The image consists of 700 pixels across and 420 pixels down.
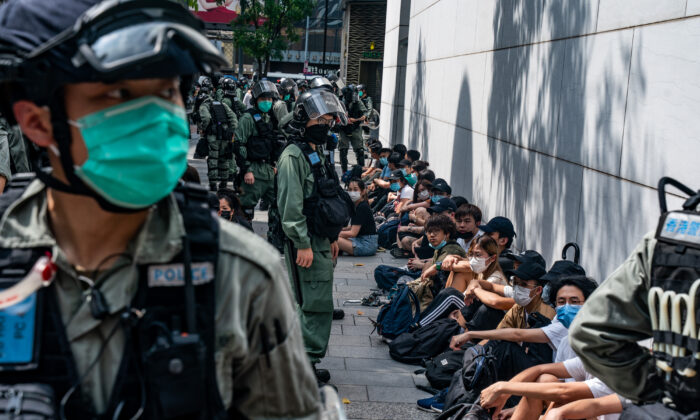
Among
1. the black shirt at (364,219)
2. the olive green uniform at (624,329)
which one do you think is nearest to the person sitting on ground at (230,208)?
the black shirt at (364,219)

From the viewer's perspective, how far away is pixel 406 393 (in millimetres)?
6230

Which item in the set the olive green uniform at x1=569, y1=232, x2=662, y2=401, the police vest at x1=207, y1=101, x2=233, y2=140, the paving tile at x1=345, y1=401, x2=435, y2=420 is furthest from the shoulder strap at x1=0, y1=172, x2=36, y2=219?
the police vest at x1=207, y1=101, x2=233, y2=140

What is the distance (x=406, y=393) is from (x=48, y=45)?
507 centimetres

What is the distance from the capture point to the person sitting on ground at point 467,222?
8.34 m

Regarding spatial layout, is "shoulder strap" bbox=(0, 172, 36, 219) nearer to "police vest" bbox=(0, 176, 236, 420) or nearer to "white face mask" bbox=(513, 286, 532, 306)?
"police vest" bbox=(0, 176, 236, 420)

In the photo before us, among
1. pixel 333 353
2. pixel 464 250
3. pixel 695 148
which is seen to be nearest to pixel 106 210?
pixel 695 148

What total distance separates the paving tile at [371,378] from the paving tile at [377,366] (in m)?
0.08

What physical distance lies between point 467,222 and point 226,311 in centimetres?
Answer: 688

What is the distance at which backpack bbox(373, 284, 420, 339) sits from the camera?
7383mm

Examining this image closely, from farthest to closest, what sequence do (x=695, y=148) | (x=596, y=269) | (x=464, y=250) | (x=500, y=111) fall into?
(x=500, y=111)
(x=464, y=250)
(x=596, y=269)
(x=695, y=148)

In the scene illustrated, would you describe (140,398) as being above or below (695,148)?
below

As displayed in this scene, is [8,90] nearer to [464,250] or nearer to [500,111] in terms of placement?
[464,250]

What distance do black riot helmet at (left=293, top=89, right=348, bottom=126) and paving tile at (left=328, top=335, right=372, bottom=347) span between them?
2.13 meters

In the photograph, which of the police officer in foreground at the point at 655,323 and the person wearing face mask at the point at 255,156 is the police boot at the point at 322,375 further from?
the person wearing face mask at the point at 255,156
